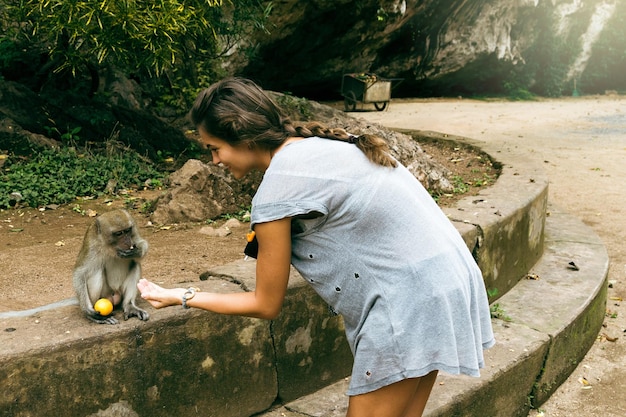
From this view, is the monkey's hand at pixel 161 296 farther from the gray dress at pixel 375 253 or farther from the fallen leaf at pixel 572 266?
the fallen leaf at pixel 572 266

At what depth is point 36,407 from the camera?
2.43 meters

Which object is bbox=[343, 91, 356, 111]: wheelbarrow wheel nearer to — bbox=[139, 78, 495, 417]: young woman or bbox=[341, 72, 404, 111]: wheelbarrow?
bbox=[341, 72, 404, 111]: wheelbarrow

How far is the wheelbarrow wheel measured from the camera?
16.2m

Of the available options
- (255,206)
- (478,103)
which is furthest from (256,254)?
(478,103)

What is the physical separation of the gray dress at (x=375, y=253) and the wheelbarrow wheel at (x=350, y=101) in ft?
46.9

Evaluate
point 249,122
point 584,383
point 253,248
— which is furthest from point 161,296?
point 584,383

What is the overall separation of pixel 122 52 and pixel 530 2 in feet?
55.0

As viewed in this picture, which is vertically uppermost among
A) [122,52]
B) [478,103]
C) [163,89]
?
[122,52]

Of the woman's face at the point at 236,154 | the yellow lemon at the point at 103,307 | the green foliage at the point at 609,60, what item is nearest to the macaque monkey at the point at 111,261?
the yellow lemon at the point at 103,307

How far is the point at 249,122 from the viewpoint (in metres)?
2.07

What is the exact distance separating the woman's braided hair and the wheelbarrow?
14.0 m

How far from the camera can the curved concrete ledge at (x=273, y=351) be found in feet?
8.16

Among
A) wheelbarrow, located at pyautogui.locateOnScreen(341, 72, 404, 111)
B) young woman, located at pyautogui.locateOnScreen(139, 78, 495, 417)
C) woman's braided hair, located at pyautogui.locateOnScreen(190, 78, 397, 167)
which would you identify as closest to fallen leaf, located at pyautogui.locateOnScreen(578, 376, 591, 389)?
young woman, located at pyautogui.locateOnScreen(139, 78, 495, 417)

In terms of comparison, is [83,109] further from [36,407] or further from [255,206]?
[255,206]
